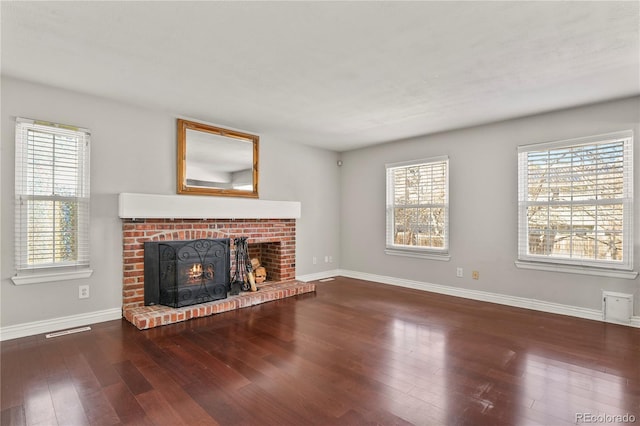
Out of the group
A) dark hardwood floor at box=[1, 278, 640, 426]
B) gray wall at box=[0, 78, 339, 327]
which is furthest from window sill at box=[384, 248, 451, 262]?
gray wall at box=[0, 78, 339, 327]

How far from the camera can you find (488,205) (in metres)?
4.50

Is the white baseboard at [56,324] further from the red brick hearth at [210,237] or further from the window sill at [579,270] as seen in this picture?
the window sill at [579,270]

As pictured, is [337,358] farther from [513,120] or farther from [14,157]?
[513,120]

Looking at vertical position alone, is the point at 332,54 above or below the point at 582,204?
above

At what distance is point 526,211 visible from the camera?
4.16 metres

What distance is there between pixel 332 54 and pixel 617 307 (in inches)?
152

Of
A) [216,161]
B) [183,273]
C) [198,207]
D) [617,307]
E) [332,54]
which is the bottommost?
[617,307]

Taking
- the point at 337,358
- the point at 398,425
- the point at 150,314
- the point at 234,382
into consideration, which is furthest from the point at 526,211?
the point at 150,314

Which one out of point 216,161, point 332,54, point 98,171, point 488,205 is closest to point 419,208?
point 488,205

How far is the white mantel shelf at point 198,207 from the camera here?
3.58 metres

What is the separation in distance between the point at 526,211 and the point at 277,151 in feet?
11.8

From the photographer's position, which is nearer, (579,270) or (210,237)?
(579,270)

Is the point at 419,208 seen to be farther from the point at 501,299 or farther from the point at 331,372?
the point at 331,372

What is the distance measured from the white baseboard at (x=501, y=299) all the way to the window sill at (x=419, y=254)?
402mm
